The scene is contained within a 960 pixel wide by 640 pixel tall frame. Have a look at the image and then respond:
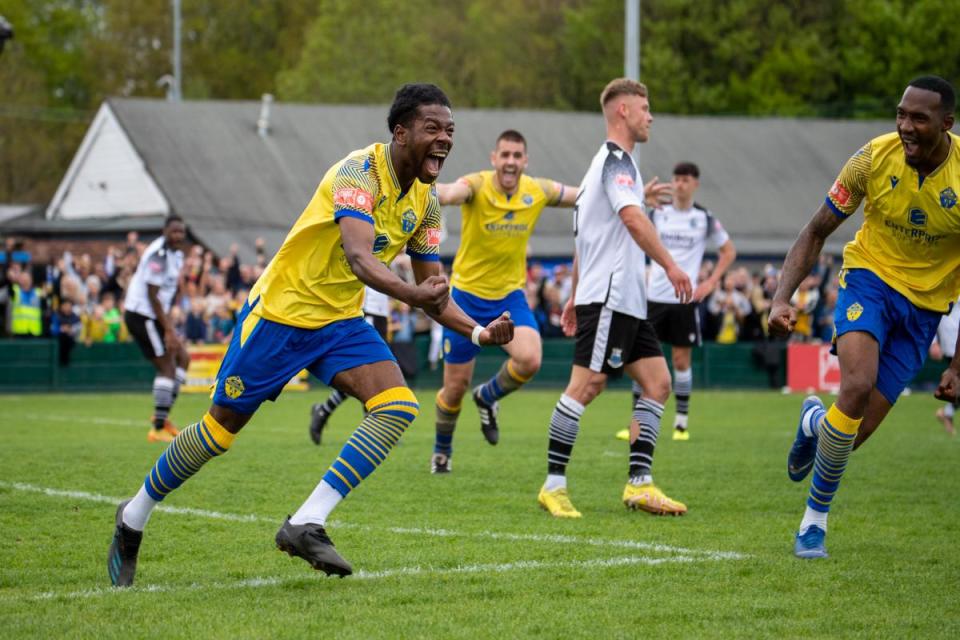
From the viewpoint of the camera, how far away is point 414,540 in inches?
299

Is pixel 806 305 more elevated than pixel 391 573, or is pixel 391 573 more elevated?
pixel 391 573

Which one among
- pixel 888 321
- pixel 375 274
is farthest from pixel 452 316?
pixel 888 321

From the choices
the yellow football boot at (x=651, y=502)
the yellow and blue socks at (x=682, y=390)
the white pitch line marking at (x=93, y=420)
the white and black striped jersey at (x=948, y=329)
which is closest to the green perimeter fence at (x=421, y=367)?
the white pitch line marking at (x=93, y=420)

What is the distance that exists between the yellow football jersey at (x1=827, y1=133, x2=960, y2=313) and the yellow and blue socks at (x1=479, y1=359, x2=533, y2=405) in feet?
12.7

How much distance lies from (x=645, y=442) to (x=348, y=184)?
352cm

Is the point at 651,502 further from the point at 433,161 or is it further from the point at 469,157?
the point at 469,157

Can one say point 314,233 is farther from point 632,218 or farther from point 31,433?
point 31,433

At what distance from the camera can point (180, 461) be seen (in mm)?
6504

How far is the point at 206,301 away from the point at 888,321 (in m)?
18.4

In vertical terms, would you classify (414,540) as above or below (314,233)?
below

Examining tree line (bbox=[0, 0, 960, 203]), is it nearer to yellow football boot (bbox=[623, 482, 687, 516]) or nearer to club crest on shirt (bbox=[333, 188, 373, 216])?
yellow football boot (bbox=[623, 482, 687, 516])

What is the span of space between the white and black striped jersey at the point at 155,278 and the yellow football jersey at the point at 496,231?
4.47m

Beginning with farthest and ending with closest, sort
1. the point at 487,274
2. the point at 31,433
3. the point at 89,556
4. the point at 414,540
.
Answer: the point at 31,433, the point at 487,274, the point at 414,540, the point at 89,556

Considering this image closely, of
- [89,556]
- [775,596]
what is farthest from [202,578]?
[775,596]
